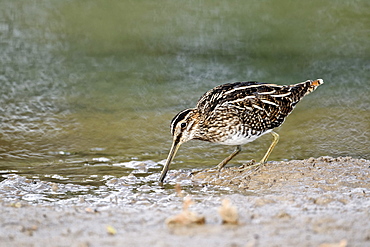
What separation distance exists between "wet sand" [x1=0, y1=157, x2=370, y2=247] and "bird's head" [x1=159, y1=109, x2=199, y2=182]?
0.90 feet

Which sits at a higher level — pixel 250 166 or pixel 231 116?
pixel 231 116

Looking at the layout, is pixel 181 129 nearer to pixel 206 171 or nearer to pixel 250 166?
pixel 206 171

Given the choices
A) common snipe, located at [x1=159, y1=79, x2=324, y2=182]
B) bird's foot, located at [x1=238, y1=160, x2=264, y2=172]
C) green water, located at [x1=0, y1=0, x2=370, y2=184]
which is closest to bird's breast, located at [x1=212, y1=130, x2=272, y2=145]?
common snipe, located at [x1=159, y1=79, x2=324, y2=182]

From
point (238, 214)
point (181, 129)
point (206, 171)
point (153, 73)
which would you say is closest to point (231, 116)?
point (181, 129)

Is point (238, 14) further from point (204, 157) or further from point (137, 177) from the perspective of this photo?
point (137, 177)

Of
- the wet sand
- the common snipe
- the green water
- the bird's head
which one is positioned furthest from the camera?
the green water

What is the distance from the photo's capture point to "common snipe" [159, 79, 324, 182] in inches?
264

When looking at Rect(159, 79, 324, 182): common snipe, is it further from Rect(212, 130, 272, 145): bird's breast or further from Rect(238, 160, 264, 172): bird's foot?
Rect(238, 160, 264, 172): bird's foot

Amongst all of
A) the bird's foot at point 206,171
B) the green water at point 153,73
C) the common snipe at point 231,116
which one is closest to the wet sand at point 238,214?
the bird's foot at point 206,171

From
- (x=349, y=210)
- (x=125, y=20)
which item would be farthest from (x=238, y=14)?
(x=349, y=210)

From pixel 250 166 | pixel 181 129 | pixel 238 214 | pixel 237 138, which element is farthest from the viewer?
pixel 250 166

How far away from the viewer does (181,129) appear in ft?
21.9

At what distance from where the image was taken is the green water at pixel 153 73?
800cm

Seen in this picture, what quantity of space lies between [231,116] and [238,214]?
211 cm
